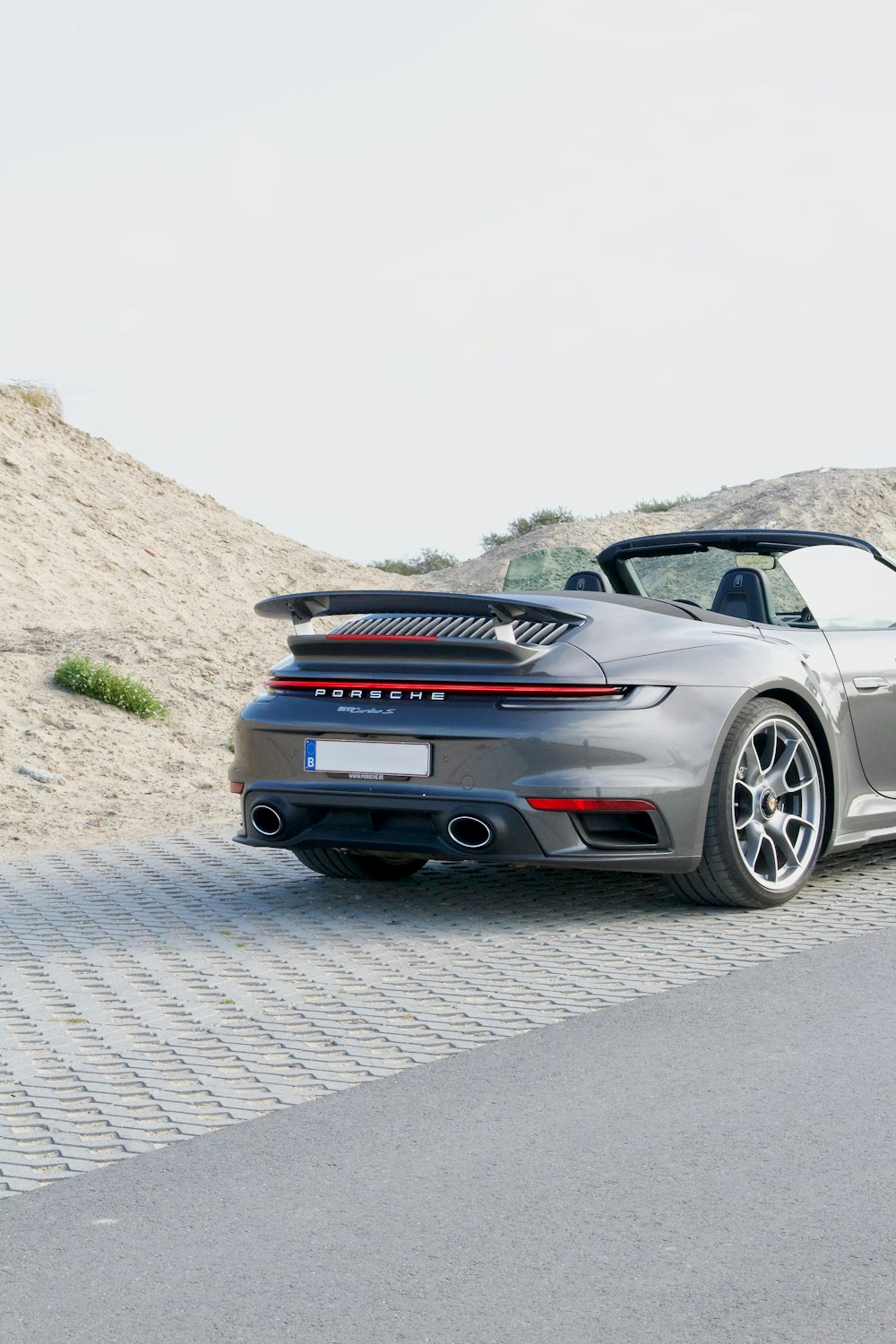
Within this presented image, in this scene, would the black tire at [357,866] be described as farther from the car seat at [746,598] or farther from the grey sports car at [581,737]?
the car seat at [746,598]

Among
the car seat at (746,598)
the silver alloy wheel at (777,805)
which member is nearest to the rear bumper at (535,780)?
the silver alloy wheel at (777,805)

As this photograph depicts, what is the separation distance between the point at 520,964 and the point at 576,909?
3.39ft

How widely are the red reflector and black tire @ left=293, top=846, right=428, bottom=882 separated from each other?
4.53ft

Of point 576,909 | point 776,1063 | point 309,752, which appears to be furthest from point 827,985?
point 309,752

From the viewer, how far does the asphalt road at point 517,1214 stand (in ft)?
9.97

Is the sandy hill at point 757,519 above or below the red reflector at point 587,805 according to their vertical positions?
above

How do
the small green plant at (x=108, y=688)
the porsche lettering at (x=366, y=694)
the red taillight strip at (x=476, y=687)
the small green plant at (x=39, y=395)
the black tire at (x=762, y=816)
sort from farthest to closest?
the small green plant at (x=39, y=395) < the small green plant at (x=108, y=688) < the black tire at (x=762, y=816) < the porsche lettering at (x=366, y=694) < the red taillight strip at (x=476, y=687)

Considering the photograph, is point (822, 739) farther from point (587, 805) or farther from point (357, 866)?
point (357, 866)

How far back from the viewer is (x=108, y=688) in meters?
13.2

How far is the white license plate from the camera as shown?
627 centimetres

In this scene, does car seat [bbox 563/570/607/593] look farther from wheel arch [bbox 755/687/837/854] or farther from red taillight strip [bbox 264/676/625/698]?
red taillight strip [bbox 264/676/625/698]

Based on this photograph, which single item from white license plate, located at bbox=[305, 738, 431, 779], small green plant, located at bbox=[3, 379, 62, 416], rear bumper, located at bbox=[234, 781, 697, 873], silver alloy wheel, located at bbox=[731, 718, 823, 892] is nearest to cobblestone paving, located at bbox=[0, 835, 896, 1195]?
silver alloy wheel, located at bbox=[731, 718, 823, 892]

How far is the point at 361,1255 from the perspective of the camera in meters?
3.31

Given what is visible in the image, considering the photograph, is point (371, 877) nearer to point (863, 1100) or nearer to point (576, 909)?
point (576, 909)
